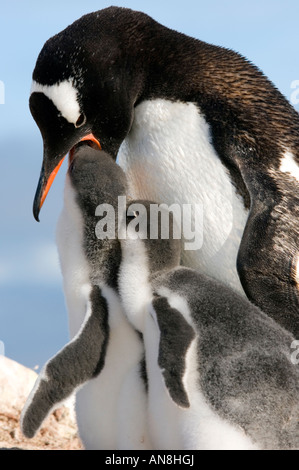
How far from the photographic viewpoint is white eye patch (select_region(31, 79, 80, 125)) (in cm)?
368

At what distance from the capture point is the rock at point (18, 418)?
4.51 meters

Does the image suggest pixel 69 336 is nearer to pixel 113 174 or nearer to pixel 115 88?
pixel 113 174

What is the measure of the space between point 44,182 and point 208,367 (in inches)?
48.5

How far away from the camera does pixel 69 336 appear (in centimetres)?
340

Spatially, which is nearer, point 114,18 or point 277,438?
point 277,438

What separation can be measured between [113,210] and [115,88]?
29.6 inches

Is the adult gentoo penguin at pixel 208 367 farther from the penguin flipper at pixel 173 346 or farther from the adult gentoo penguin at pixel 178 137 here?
the adult gentoo penguin at pixel 178 137

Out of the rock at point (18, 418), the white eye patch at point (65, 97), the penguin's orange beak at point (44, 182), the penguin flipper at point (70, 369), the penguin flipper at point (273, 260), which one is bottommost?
the rock at point (18, 418)

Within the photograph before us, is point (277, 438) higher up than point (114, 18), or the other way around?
point (114, 18)

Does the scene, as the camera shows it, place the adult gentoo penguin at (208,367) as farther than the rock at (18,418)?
No

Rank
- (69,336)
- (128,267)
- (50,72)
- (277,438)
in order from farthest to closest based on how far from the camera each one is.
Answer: (50,72) < (69,336) < (128,267) < (277,438)

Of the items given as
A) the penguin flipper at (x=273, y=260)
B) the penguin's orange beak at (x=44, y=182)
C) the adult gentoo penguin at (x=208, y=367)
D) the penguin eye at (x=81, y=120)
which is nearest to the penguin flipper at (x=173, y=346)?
the adult gentoo penguin at (x=208, y=367)

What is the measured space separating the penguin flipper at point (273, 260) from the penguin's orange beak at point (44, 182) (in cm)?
78
